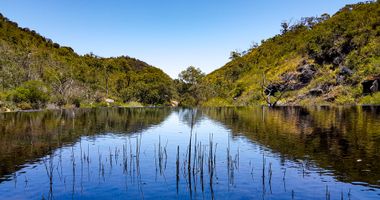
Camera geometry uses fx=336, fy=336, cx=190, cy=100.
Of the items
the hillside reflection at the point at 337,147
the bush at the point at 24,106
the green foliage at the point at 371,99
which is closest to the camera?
the hillside reflection at the point at 337,147

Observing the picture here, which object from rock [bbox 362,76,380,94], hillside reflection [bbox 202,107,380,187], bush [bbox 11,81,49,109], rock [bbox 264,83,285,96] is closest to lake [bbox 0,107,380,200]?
hillside reflection [bbox 202,107,380,187]

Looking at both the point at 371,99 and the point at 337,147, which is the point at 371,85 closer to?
the point at 371,99

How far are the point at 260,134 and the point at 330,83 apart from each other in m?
126

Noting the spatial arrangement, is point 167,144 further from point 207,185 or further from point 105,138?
point 207,185

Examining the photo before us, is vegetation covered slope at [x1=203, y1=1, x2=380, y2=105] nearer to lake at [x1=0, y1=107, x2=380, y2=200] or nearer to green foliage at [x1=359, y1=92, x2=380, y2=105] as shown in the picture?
green foliage at [x1=359, y1=92, x2=380, y2=105]

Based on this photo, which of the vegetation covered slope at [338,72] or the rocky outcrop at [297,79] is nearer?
the vegetation covered slope at [338,72]

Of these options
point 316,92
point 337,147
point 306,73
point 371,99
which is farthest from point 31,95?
point 371,99

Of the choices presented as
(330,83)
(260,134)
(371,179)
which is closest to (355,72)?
(330,83)

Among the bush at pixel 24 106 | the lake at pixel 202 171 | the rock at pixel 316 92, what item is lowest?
the lake at pixel 202 171

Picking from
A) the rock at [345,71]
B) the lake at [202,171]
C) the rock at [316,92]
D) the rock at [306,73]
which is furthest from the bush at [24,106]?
the rock at [345,71]

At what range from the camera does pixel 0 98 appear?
13138 centimetres

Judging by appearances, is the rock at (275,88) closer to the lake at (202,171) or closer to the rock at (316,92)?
the rock at (316,92)

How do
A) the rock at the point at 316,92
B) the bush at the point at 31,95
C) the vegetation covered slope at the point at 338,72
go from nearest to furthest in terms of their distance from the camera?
1. the bush at the point at 31,95
2. the vegetation covered slope at the point at 338,72
3. the rock at the point at 316,92

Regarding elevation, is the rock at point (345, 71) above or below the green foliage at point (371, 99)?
above
